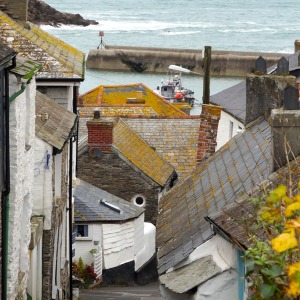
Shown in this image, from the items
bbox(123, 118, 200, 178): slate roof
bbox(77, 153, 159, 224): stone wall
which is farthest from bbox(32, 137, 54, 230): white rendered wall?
bbox(123, 118, 200, 178): slate roof

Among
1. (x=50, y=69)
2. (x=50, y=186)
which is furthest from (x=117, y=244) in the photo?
(x=50, y=186)

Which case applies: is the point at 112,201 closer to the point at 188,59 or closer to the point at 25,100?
the point at 25,100

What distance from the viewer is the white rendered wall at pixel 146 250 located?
3666cm

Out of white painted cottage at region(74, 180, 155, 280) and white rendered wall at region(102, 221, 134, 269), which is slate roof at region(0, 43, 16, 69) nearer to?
white painted cottage at region(74, 180, 155, 280)

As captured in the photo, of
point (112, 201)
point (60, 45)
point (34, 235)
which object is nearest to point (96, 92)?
point (112, 201)

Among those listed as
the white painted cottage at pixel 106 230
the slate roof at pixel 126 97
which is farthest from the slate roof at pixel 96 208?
the slate roof at pixel 126 97

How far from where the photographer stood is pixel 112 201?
114ft

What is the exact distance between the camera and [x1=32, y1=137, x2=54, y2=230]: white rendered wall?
70.2 ft

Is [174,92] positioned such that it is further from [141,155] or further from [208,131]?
[208,131]

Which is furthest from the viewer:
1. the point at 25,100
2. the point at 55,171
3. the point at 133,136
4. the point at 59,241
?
the point at 133,136

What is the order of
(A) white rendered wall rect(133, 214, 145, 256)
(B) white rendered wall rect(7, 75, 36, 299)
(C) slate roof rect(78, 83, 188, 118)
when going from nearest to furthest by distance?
(B) white rendered wall rect(7, 75, 36, 299) < (A) white rendered wall rect(133, 214, 145, 256) < (C) slate roof rect(78, 83, 188, 118)

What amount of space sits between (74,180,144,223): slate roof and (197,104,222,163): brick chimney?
717 centimetres

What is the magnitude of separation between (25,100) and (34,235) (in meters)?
2.79

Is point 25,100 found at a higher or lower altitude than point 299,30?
higher
